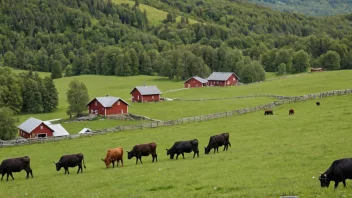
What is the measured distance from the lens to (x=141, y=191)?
22.4 m

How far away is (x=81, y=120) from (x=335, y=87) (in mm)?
50451

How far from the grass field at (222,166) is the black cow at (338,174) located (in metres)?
0.41

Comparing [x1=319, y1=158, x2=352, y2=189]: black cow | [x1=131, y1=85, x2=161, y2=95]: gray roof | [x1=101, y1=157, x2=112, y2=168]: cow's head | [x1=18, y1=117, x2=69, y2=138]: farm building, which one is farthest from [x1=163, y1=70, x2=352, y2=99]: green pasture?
[x1=319, y1=158, x2=352, y2=189]: black cow

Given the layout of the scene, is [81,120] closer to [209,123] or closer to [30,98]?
A: [30,98]

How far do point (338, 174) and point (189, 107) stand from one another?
6587 centimetres

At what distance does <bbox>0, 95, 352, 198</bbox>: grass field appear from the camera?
21094 mm

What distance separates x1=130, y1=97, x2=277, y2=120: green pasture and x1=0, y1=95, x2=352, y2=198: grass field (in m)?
25.3

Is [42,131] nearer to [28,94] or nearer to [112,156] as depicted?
[28,94]

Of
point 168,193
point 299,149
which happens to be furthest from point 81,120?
point 168,193

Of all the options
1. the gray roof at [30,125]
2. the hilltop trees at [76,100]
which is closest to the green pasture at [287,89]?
the hilltop trees at [76,100]

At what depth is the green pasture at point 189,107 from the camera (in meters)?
76.8

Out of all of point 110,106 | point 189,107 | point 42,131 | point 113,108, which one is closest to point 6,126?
point 42,131

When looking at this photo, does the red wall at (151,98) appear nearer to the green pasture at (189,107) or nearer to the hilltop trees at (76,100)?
the green pasture at (189,107)

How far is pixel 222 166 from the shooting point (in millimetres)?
27531
